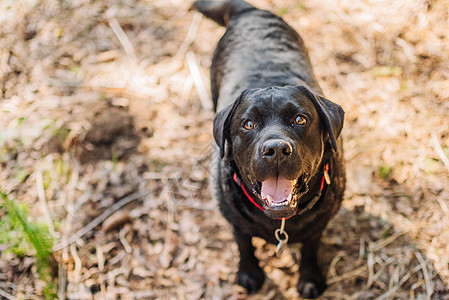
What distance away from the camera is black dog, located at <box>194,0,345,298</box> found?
89.4 inches

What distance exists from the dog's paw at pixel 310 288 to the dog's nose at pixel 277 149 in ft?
4.44

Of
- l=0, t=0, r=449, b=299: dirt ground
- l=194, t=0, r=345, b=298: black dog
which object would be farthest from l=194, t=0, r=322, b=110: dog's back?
l=0, t=0, r=449, b=299: dirt ground

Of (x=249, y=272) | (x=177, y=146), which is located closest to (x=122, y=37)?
(x=177, y=146)

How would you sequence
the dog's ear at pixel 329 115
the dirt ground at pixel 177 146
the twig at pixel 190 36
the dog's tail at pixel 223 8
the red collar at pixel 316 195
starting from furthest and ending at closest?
1. the twig at pixel 190 36
2. the dog's tail at pixel 223 8
3. the dirt ground at pixel 177 146
4. the red collar at pixel 316 195
5. the dog's ear at pixel 329 115

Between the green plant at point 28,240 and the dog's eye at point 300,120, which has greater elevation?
the dog's eye at point 300,120

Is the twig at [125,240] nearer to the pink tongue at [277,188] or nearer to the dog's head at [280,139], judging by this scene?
the dog's head at [280,139]

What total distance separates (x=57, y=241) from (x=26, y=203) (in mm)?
528

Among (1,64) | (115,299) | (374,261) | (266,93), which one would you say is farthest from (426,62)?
(1,64)

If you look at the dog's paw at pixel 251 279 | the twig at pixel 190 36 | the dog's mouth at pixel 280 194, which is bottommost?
the dog's paw at pixel 251 279

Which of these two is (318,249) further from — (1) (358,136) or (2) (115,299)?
(2) (115,299)

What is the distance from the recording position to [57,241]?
3.43 m

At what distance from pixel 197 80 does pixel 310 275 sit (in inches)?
93.7

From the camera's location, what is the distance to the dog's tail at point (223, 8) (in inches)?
143

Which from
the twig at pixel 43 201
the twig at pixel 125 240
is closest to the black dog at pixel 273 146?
the twig at pixel 125 240
